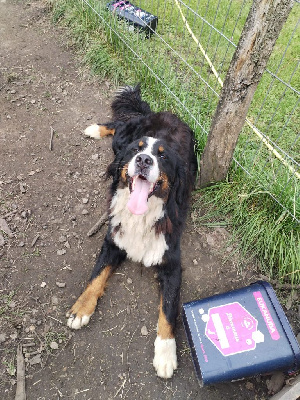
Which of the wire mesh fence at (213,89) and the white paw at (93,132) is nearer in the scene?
→ the wire mesh fence at (213,89)

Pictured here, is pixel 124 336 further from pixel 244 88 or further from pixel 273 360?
pixel 244 88

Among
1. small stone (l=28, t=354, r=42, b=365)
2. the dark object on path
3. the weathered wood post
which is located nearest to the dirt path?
small stone (l=28, t=354, r=42, b=365)

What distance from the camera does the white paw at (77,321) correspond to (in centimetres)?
246

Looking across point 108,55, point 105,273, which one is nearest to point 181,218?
point 105,273

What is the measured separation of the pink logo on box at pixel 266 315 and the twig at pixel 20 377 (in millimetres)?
1581

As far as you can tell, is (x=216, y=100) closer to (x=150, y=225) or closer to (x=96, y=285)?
(x=150, y=225)

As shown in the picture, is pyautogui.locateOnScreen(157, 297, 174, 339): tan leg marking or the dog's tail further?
the dog's tail

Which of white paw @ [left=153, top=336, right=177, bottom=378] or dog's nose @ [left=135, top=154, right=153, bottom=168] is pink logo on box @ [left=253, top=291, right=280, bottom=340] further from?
dog's nose @ [left=135, top=154, right=153, bottom=168]

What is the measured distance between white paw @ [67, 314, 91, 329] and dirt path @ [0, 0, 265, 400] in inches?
2.7

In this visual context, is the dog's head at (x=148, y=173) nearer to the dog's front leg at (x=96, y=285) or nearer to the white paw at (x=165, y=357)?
the dog's front leg at (x=96, y=285)

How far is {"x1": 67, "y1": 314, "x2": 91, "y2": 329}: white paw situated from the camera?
2.46m

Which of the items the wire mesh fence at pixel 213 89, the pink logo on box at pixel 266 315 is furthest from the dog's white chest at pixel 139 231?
the wire mesh fence at pixel 213 89

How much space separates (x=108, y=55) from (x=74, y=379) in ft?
11.6

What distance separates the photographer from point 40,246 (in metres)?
2.92
